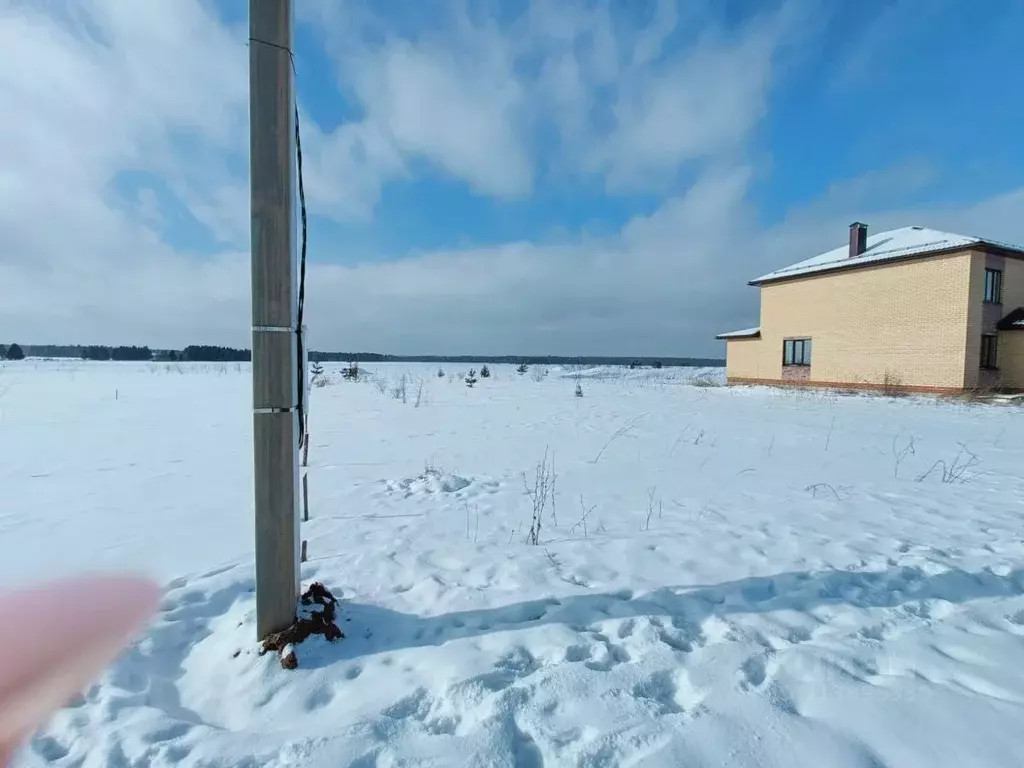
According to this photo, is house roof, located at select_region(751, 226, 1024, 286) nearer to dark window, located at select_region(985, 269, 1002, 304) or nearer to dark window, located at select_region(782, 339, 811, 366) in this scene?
dark window, located at select_region(985, 269, 1002, 304)

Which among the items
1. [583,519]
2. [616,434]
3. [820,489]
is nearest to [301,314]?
[583,519]

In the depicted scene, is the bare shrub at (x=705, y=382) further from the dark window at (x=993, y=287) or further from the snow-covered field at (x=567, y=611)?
the snow-covered field at (x=567, y=611)

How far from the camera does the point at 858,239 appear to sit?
20797 millimetres

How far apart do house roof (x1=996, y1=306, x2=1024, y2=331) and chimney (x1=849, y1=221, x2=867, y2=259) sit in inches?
214

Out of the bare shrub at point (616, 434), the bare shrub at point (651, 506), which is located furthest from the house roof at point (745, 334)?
the bare shrub at point (651, 506)

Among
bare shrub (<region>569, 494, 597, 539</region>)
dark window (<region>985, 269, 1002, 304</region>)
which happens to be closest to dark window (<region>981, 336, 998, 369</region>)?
dark window (<region>985, 269, 1002, 304</region>)

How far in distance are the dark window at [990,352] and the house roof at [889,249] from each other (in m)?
3.28

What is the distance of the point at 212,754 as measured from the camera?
5.43 ft

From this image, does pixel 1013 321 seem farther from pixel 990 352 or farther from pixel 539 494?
pixel 539 494

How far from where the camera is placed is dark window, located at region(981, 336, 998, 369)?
58.9 ft

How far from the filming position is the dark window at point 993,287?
17.6 m

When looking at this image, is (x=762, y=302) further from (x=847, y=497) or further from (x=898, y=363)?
(x=847, y=497)

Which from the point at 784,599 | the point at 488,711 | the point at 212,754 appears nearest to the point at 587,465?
the point at 784,599

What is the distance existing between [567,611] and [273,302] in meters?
2.13
